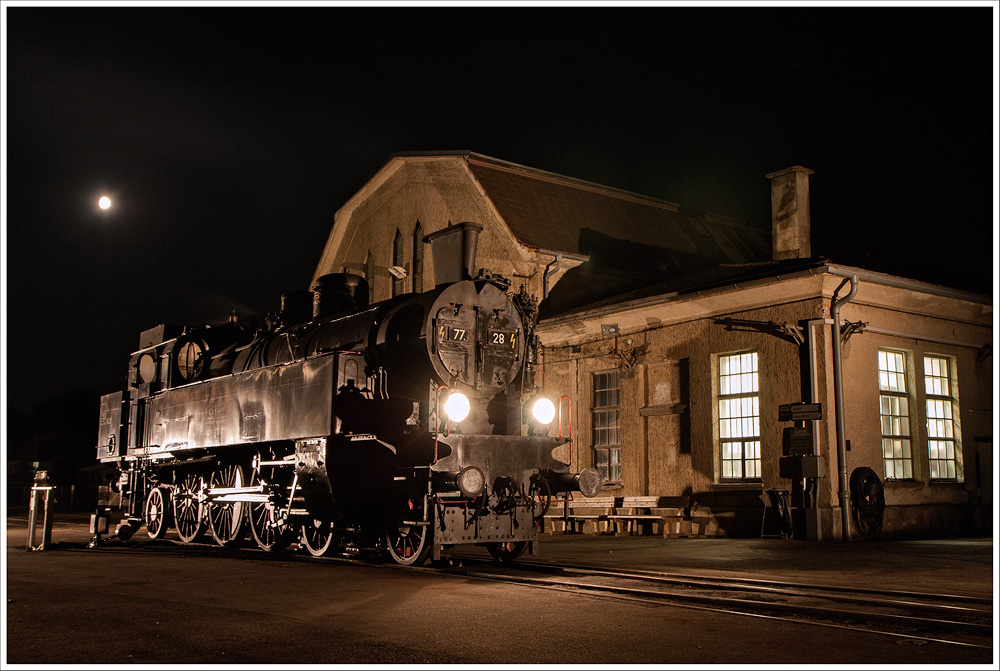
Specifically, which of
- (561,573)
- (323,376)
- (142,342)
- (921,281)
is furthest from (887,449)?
(142,342)

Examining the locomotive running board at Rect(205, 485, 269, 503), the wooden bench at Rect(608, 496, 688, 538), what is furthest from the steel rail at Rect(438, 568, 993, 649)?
the wooden bench at Rect(608, 496, 688, 538)

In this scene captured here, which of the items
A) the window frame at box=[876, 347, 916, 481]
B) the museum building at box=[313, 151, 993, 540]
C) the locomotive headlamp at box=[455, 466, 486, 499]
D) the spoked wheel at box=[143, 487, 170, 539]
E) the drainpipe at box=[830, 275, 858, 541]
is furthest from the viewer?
the spoked wheel at box=[143, 487, 170, 539]

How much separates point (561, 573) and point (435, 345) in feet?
9.76

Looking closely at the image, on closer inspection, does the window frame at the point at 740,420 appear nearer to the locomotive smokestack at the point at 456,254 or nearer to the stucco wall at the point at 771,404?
the stucco wall at the point at 771,404

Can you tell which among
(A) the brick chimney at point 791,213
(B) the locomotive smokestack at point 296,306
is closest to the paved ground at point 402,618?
(B) the locomotive smokestack at point 296,306

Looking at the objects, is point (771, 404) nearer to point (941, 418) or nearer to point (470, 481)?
point (941, 418)

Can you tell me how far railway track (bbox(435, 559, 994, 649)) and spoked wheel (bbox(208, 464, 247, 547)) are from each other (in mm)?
4854

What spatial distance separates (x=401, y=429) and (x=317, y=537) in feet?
7.72

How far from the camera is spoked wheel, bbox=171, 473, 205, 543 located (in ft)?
47.8

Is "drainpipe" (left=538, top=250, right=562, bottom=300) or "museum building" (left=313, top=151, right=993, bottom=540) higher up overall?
"drainpipe" (left=538, top=250, right=562, bottom=300)

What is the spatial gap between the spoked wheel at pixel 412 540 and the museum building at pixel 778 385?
2324 mm

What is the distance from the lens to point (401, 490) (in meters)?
10.6

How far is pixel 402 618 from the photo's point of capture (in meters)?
6.63

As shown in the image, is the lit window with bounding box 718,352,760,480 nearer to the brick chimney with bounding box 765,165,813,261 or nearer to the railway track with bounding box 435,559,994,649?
the brick chimney with bounding box 765,165,813,261
